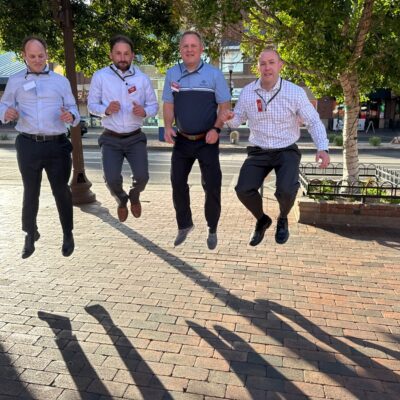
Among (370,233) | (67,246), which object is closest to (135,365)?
A: (67,246)

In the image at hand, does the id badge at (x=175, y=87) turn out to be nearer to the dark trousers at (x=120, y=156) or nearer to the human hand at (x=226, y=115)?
the human hand at (x=226, y=115)

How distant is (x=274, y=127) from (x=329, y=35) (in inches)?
90.8

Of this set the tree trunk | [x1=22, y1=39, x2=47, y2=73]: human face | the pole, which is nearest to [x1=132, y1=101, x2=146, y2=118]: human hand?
[x1=22, y1=39, x2=47, y2=73]: human face

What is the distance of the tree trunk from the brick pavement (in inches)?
58.8

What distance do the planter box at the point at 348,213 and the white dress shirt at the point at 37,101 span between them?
14.8 ft

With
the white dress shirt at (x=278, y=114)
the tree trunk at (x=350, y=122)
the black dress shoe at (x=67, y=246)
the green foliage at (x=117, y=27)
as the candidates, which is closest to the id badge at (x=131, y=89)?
the white dress shirt at (x=278, y=114)

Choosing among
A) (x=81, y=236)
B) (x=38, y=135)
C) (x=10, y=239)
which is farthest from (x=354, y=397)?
(x=10, y=239)

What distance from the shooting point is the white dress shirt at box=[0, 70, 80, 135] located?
4.16 meters

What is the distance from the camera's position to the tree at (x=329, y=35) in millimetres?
5471

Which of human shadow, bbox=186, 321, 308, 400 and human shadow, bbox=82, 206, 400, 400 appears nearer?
human shadow, bbox=186, 321, 308, 400

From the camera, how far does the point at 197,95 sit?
4.13m

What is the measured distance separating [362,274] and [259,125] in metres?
2.32

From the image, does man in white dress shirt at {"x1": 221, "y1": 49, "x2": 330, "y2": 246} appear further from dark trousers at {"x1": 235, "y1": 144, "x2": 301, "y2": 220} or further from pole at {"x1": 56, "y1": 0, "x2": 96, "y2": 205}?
pole at {"x1": 56, "y1": 0, "x2": 96, "y2": 205}

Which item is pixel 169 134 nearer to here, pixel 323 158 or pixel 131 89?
pixel 131 89
